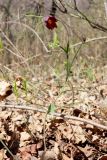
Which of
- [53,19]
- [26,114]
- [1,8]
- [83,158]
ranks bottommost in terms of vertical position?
[83,158]

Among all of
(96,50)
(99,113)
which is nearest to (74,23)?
(96,50)

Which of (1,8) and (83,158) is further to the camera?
(1,8)

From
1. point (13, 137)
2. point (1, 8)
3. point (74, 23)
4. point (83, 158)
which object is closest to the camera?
point (83, 158)

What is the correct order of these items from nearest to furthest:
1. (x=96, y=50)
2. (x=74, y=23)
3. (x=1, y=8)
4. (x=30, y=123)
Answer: (x=30, y=123), (x=74, y=23), (x=96, y=50), (x=1, y=8)

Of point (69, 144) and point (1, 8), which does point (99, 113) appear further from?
point (1, 8)

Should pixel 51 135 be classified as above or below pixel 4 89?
below

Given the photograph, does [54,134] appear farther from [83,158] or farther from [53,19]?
[53,19]

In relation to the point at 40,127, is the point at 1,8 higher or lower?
higher

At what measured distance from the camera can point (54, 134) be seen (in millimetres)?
2166

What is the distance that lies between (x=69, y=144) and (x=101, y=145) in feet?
0.49

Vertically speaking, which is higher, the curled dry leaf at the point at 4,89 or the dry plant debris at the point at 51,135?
the curled dry leaf at the point at 4,89

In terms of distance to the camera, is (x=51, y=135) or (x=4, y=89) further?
(x=51, y=135)

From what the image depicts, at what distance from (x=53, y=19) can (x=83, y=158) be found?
643 millimetres

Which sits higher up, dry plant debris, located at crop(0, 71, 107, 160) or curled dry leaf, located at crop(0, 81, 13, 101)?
curled dry leaf, located at crop(0, 81, 13, 101)
